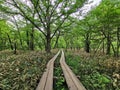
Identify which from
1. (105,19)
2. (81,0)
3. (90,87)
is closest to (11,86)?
(90,87)

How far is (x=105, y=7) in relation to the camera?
13.0 m

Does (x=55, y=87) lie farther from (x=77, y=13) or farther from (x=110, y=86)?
(x=77, y=13)

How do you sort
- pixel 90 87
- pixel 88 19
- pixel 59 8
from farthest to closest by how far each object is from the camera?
pixel 88 19 < pixel 59 8 < pixel 90 87

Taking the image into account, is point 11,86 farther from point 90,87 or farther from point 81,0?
point 81,0

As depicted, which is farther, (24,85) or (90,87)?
(90,87)

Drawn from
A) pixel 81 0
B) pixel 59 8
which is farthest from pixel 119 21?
pixel 59 8

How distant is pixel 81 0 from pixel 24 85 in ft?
41.4

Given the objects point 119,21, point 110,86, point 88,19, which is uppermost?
point 88,19

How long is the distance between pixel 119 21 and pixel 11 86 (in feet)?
35.9

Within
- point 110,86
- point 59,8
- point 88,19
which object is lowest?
point 110,86

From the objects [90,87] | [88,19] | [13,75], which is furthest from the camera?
[88,19]

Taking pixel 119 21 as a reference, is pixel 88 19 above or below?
above

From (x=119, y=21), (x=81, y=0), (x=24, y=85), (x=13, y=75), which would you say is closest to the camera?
(x=24, y=85)

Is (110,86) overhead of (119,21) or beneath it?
beneath
